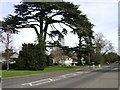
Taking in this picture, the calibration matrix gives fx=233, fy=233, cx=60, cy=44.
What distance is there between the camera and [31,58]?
4603cm

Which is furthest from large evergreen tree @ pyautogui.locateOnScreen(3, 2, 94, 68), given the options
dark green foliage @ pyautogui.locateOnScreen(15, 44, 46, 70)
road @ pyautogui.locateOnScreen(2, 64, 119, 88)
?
road @ pyautogui.locateOnScreen(2, 64, 119, 88)

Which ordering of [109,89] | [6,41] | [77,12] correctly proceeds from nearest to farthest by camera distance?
[109,89] → [77,12] → [6,41]

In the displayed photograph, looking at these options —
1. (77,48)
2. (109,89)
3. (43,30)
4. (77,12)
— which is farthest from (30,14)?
(109,89)

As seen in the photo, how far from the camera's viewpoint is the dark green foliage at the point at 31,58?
46031mm

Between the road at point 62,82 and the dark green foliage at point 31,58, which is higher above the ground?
the dark green foliage at point 31,58

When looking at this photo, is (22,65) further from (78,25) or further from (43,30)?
(78,25)

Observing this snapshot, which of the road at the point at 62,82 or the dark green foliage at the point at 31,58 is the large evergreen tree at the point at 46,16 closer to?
the dark green foliage at the point at 31,58

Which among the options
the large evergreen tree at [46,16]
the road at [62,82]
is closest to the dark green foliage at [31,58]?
the large evergreen tree at [46,16]

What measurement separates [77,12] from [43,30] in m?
9.81

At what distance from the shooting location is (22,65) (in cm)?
4725

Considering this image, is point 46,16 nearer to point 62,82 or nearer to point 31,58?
point 31,58

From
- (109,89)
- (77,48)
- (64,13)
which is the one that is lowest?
(109,89)

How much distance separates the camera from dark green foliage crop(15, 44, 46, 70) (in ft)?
151

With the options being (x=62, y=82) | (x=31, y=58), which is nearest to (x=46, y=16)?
(x=31, y=58)
